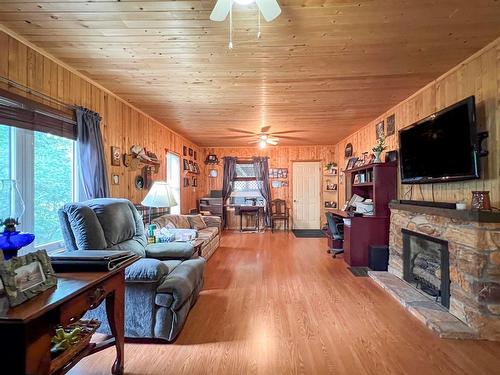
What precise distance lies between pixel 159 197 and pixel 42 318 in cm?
230

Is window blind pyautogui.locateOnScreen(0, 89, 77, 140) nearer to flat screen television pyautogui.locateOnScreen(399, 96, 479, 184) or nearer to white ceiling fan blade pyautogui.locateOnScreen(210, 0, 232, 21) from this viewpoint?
white ceiling fan blade pyautogui.locateOnScreen(210, 0, 232, 21)

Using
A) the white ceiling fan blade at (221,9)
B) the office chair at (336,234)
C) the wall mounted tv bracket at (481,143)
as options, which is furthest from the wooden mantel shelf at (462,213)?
the white ceiling fan blade at (221,9)

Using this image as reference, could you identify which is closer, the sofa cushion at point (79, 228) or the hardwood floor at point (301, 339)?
the hardwood floor at point (301, 339)

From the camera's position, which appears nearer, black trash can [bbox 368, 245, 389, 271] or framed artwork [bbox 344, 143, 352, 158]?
black trash can [bbox 368, 245, 389, 271]

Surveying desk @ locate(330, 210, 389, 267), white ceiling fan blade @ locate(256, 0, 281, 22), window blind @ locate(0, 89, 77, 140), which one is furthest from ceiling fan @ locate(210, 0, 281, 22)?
desk @ locate(330, 210, 389, 267)

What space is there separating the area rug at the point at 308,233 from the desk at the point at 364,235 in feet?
8.11

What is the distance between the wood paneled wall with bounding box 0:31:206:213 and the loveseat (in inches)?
24.3

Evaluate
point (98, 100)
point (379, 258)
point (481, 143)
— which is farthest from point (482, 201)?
point (98, 100)

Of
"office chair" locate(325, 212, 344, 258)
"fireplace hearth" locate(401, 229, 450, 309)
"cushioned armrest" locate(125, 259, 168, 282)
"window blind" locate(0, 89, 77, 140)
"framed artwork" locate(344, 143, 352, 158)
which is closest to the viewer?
"window blind" locate(0, 89, 77, 140)

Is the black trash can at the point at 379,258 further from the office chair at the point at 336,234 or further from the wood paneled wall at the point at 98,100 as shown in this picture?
the wood paneled wall at the point at 98,100

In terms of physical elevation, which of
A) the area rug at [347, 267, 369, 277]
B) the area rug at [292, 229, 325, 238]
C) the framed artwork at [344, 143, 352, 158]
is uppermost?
the framed artwork at [344, 143, 352, 158]

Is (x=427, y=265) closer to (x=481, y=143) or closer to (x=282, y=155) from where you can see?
(x=481, y=143)

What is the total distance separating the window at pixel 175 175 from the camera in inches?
216

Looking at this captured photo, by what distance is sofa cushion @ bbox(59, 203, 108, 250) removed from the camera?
2.09 meters
